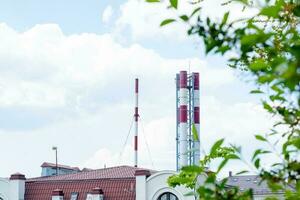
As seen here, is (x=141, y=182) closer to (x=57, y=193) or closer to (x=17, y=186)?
A: (x=57, y=193)

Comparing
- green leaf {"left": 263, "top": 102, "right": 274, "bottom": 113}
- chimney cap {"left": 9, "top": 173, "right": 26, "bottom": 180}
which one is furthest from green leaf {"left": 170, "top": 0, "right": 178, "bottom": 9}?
chimney cap {"left": 9, "top": 173, "right": 26, "bottom": 180}

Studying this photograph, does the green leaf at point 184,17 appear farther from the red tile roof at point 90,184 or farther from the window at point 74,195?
the window at point 74,195

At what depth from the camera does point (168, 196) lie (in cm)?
3916

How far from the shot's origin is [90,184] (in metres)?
42.3

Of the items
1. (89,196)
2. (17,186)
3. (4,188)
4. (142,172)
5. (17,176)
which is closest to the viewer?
(142,172)

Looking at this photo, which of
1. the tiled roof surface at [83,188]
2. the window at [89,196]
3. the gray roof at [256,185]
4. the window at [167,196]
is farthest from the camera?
the window at [89,196]

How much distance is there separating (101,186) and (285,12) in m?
39.3

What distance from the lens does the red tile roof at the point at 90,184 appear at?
40.8m

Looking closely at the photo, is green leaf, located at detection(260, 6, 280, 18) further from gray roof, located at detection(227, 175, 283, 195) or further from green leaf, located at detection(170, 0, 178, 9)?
gray roof, located at detection(227, 175, 283, 195)

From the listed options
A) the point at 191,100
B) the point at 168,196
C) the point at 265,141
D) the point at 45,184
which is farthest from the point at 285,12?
the point at 191,100

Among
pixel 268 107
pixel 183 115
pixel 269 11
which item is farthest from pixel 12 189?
pixel 269 11

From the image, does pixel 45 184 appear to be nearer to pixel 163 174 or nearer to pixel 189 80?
pixel 163 174

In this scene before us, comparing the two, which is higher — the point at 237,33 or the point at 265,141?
the point at 237,33

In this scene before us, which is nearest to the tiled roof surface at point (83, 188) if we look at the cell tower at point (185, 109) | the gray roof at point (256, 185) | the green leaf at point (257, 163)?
the gray roof at point (256, 185)
